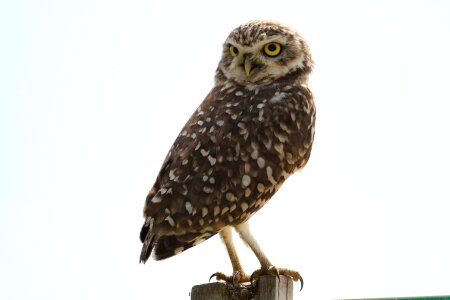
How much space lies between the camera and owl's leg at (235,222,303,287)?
20.7ft

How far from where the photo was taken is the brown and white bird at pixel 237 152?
6.35 meters

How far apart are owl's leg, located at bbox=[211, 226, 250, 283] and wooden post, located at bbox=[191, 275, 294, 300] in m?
1.71

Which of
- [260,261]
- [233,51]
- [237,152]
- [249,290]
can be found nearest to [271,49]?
[233,51]

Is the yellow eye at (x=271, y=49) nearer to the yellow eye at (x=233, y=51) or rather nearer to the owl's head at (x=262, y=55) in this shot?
the owl's head at (x=262, y=55)

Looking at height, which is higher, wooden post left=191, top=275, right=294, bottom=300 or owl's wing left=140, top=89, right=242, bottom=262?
owl's wing left=140, top=89, right=242, bottom=262

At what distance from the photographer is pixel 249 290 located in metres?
4.88

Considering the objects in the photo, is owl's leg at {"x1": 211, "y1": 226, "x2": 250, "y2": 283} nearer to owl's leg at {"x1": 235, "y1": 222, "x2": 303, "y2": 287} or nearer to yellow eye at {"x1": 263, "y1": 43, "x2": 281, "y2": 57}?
owl's leg at {"x1": 235, "y1": 222, "x2": 303, "y2": 287}

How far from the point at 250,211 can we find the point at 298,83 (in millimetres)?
1551

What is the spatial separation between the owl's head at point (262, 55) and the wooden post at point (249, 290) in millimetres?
3072

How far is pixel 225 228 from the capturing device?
7281 mm

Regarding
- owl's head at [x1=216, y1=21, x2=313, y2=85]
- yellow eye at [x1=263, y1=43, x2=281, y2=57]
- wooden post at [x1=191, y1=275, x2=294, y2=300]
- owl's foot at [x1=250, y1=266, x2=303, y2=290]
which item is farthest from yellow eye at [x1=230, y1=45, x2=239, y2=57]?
wooden post at [x1=191, y1=275, x2=294, y2=300]

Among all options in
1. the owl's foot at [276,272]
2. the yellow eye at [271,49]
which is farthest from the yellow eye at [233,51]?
the owl's foot at [276,272]

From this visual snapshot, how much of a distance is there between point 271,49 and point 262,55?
13 cm

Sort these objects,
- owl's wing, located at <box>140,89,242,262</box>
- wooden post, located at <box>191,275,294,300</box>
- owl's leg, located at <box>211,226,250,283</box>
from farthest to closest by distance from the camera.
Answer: owl's leg, located at <box>211,226,250,283</box> → owl's wing, located at <box>140,89,242,262</box> → wooden post, located at <box>191,275,294,300</box>
